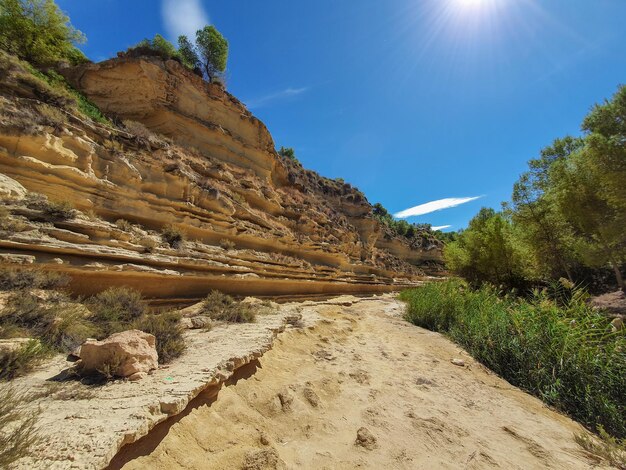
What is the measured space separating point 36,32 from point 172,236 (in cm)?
1352

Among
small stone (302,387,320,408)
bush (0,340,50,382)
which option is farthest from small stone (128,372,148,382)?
small stone (302,387,320,408)

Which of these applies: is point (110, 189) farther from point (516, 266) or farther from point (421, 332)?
point (516, 266)

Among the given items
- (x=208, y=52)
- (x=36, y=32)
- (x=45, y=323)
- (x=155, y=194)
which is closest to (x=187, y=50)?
(x=208, y=52)

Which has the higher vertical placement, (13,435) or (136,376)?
(13,435)

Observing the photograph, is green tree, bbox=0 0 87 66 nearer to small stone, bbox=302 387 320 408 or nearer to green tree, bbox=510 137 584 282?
small stone, bbox=302 387 320 408

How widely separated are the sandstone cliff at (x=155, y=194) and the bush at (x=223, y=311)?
2.75 feet

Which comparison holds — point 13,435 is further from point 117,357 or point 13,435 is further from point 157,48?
point 157,48

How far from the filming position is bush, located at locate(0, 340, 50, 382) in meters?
2.71

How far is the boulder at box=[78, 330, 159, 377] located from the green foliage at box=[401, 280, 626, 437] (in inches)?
229

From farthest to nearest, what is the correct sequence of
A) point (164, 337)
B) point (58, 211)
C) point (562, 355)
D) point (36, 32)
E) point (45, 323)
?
1. point (36, 32)
2. point (58, 211)
3. point (562, 355)
4. point (164, 337)
5. point (45, 323)

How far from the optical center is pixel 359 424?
3.19 m

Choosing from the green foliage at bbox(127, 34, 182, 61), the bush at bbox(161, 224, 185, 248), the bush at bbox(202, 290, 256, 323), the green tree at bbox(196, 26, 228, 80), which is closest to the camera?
the bush at bbox(202, 290, 256, 323)

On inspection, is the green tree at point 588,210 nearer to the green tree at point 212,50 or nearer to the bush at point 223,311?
the bush at point 223,311

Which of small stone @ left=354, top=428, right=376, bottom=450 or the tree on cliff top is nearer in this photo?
small stone @ left=354, top=428, right=376, bottom=450
